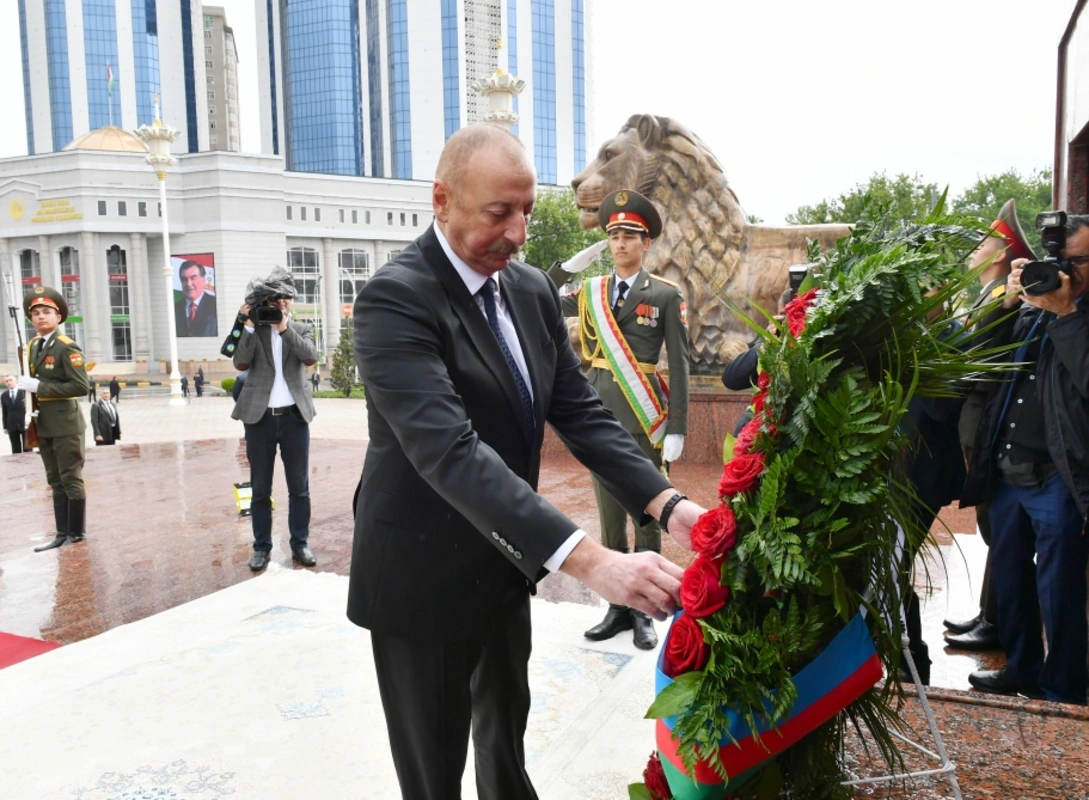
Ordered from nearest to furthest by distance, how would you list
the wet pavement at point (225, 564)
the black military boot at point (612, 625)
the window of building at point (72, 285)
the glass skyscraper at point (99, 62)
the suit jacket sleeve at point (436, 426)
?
the suit jacket sleeve at point (436, 426)
the wet pavement at point (225, 564)
the black military boot at point (612, 625)
the window of building at point (72, 285)
the glass skyscraper at point (99, 62)

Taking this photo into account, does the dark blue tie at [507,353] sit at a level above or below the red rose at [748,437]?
above

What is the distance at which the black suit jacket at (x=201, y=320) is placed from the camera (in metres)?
49.8

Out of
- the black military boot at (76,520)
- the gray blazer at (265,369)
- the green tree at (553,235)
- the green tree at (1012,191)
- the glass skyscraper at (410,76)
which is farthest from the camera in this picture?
the glass skyscraper at (410,76)

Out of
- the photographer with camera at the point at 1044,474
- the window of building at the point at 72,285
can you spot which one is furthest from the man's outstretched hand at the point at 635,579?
the window of building at the point at 72,285

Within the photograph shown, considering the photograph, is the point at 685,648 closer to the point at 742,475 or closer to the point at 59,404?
the point at 742,475

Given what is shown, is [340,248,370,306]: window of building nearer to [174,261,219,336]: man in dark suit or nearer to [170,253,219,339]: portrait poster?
[170,253,219,339]: portrait poster

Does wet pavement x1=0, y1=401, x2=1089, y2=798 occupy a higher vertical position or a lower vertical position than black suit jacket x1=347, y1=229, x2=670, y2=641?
lower

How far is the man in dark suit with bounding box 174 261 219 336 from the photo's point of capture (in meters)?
48.6

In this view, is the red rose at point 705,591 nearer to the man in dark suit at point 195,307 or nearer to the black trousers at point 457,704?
the black trousers at point 457,704

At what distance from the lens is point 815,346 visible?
143 centimetres

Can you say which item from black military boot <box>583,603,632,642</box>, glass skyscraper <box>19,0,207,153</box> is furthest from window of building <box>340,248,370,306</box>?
black military boot <box>583,603,632,642</box>

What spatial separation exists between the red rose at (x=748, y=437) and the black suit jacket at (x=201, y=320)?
52.6 meters

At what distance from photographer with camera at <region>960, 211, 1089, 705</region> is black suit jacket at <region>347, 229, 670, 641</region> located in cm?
172

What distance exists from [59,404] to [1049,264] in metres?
6.28
